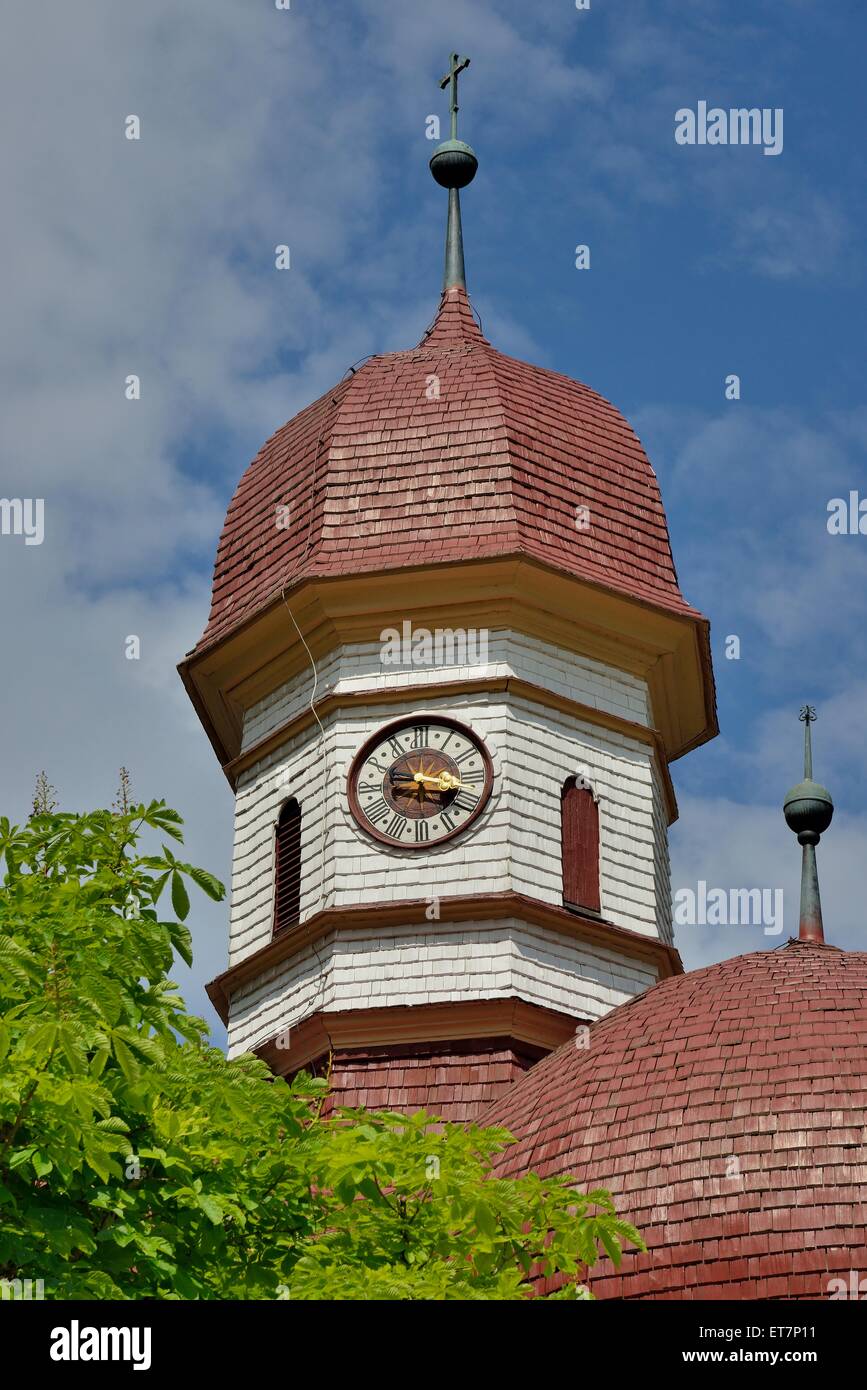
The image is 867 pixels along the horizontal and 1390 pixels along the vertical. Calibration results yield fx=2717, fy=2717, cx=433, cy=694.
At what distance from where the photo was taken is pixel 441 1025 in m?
26.2

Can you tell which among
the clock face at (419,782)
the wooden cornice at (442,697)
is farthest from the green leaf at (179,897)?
the wooden cornice at (442,697)

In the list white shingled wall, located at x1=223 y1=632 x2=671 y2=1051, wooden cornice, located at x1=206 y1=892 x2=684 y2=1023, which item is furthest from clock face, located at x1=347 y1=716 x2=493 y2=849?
wooden cornice, located at x1=206 y1=892 x2=684 y2=1023

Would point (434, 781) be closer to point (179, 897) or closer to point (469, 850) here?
point (469, 850)

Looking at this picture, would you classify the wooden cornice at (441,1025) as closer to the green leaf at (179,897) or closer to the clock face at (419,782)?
the clock face at (419,782)

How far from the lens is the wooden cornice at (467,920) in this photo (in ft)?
87.2

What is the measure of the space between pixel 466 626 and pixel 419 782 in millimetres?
1836

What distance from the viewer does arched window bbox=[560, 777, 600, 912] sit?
2747 cm

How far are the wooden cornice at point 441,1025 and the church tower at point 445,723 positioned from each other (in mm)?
22

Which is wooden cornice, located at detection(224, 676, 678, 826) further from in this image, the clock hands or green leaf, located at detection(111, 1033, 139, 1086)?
green leaf, located at detection(111, 1033, 139, 1086)

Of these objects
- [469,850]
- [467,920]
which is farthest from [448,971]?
[469,850]

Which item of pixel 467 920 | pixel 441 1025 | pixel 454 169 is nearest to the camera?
pixel 441 1025
